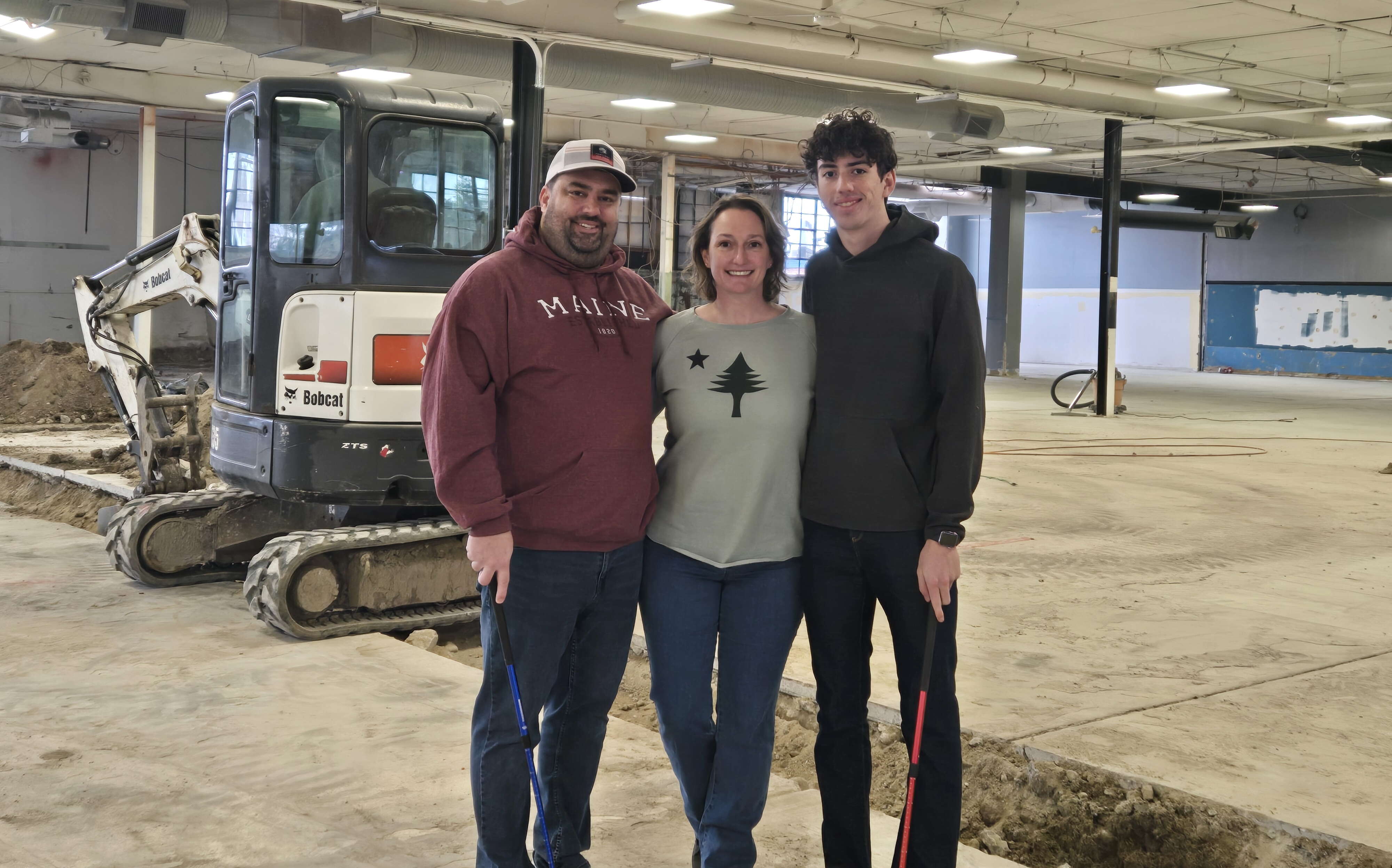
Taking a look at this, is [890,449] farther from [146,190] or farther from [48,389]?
[146,190]

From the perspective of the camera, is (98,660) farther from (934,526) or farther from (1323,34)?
(1323,34)

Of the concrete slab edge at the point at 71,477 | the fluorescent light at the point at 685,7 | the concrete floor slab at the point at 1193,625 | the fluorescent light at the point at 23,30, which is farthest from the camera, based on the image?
the fluorescent light at the point at 23,30

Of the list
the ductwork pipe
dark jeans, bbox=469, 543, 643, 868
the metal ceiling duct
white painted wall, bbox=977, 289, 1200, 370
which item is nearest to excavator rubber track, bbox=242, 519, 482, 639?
dark jeans, bbox=469, 543, 643, 868

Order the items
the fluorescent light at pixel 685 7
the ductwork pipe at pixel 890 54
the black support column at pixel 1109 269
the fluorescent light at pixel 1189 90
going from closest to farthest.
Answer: the fluorescent light at pixel 685 7, the ductwork pipe at pixel 890 54, the fluorescent light at pixel 1189 90, the black support column at pixel 1109 269

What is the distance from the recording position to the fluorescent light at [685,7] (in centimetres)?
1205

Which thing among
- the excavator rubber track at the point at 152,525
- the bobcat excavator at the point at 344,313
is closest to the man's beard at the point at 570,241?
the bobcat excavator at the point at 344,313

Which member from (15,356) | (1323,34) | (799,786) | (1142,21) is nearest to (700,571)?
(799,786)

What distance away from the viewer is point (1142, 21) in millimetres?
13680

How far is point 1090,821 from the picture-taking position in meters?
4.07

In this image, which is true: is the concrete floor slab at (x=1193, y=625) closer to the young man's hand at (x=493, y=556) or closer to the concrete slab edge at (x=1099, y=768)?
the concrete slab edge at (x=1099, y=768)

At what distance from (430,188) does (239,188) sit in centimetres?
103

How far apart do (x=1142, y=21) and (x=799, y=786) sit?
12.0 m

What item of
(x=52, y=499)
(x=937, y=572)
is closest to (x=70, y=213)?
(x=52, y=499)

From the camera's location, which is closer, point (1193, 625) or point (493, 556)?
point (493, 556)
